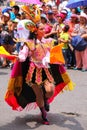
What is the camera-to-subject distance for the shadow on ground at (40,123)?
586 centimetres

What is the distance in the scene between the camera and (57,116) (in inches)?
255

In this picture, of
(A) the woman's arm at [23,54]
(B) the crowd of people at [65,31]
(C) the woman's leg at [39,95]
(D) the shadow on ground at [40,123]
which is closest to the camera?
(A) the woman's arm at [23,54]

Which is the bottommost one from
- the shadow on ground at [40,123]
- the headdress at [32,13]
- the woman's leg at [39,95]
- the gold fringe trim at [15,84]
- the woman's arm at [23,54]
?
the shadow on ground at [40,123]

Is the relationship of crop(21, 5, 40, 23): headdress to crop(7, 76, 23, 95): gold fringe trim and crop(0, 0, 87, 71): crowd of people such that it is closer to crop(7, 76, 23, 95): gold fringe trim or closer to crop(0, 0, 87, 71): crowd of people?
crop(7, 76, 23, 95): gold fringe trim

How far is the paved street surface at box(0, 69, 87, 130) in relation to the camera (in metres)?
5.92

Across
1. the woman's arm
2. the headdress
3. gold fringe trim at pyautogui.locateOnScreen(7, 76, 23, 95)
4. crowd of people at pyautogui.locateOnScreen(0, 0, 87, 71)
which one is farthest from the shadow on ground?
crowd of people at pyautogui.locateOnScreen(0, 0, 87, 71)

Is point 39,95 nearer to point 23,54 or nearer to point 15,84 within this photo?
point 15,84

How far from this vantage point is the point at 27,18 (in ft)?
19.7

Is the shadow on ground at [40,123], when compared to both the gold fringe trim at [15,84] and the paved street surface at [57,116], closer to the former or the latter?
the paved street surface at [57,116]

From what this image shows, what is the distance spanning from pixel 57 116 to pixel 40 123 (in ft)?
1.52

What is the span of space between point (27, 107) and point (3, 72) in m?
4.70

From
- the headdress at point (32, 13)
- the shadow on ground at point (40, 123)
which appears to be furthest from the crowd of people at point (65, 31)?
the headdress at point (32, 13)

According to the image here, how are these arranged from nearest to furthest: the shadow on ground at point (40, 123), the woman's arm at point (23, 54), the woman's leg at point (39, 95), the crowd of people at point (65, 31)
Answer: the woman's arm at point (23, 54)
the shadow on ground at point (40, 123)
the woman's leg at point (39, 95)
the crowd of people at point (65, 31)

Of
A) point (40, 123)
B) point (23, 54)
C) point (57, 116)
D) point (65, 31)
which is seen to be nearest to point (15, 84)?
point (23, 54)
